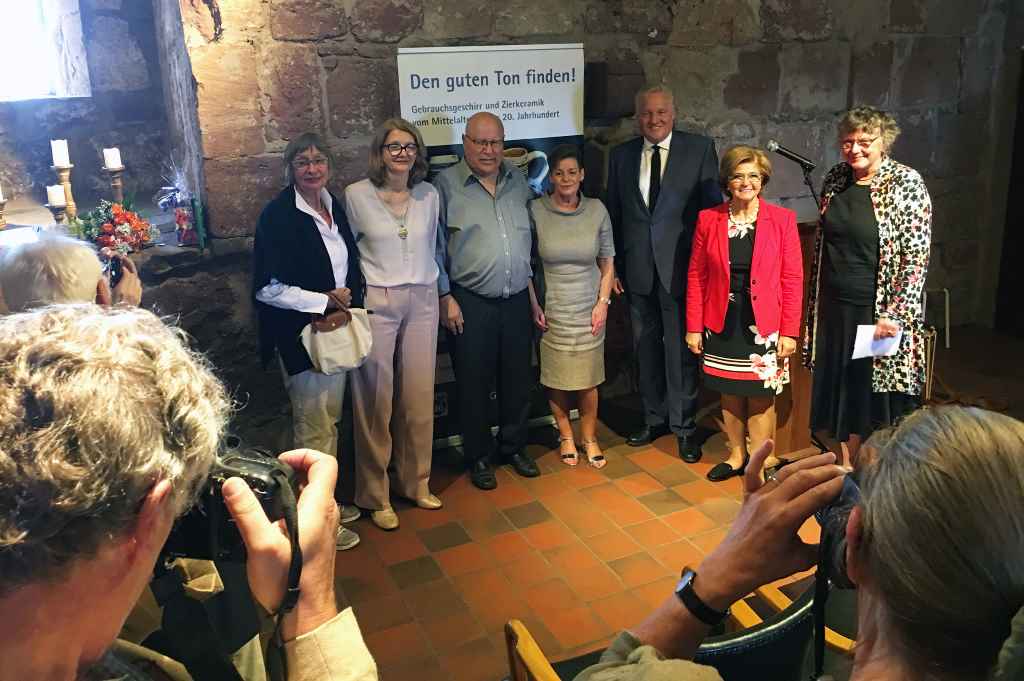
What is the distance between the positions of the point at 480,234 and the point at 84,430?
2.78m

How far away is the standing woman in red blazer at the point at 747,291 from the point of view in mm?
3346

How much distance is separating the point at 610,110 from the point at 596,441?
1615 mm

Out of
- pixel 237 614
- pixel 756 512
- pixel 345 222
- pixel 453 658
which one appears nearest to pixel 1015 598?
pixel 756 512

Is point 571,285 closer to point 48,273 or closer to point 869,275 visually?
point 869,275

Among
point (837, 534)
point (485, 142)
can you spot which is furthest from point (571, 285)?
point (837, 534)

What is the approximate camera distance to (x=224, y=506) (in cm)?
97

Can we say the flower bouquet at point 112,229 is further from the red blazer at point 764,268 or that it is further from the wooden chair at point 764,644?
the wooden chair at point 764,644

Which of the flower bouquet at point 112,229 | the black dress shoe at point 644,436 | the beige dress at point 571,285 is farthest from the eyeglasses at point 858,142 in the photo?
the flower bouquet at point 112,229

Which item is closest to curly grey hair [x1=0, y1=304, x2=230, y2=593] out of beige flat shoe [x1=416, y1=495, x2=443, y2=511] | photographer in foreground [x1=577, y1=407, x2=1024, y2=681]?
photographer in foreground [x1=577, y1=407, x2=1024, y2=681]

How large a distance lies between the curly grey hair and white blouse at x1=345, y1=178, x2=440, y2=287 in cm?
240

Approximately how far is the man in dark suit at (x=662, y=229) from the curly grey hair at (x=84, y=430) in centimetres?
315

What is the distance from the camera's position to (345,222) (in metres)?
3.14

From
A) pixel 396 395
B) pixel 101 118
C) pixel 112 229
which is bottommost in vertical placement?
pixel 396 395

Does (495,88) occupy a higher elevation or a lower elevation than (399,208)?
higher
